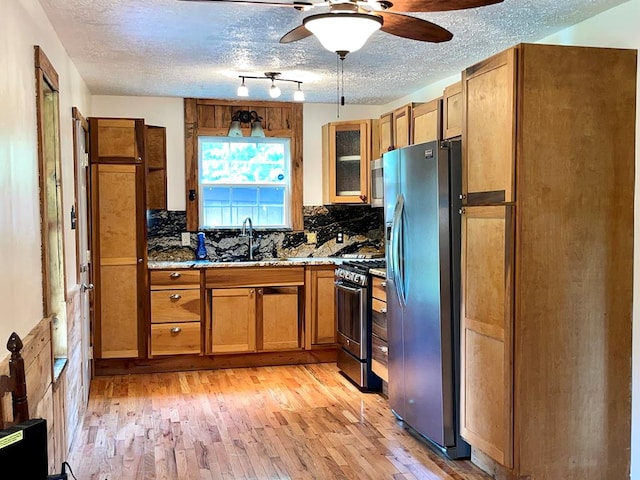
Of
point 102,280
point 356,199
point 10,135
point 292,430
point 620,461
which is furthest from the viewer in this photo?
point 356,199

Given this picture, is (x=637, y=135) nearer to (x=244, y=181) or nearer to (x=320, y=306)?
(x=320, y=306)

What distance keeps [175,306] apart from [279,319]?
894 mm

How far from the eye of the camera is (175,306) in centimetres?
522

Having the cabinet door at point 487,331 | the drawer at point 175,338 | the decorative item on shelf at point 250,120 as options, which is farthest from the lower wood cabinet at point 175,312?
the cabinet door at point 487,331

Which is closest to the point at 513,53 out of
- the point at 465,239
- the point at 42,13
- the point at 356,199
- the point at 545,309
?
the point at 465,239

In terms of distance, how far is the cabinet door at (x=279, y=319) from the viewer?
5.39 metres

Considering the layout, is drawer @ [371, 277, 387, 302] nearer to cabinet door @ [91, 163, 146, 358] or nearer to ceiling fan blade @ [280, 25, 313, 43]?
cabinet door @ [91, 163, 146, 358]

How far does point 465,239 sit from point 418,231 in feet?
1.14

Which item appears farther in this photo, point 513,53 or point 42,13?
point 42,13

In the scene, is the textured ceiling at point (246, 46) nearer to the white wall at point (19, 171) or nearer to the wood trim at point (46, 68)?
the wood trim at point (46, 68)

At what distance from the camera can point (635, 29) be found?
290 centimetres

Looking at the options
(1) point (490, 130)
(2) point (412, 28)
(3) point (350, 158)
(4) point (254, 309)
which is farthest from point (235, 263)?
(2) point (412, 28)

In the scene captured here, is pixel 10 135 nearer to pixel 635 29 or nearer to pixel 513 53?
pixel 513 53

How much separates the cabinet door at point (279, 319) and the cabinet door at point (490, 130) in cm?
255
